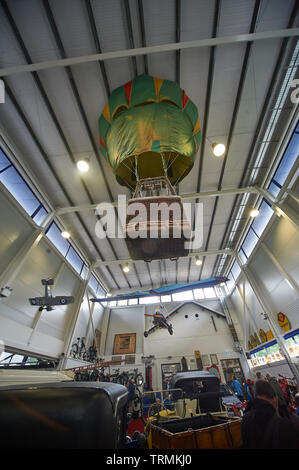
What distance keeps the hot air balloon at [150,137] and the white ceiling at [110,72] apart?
0.99m

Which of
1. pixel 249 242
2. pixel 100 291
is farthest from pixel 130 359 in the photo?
pixel 249 242

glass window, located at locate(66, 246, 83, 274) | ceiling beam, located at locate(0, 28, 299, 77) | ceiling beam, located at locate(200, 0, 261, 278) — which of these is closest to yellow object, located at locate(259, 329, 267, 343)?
ceiling beam, located at locate(200, 0, 261, 278)

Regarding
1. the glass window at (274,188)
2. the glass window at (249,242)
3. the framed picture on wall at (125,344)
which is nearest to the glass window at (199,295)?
the framed picture on wall at (125,344)

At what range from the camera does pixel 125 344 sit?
1364 cm

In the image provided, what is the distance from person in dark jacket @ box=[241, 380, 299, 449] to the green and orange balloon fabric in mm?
4219

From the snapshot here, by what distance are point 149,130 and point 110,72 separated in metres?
2.82

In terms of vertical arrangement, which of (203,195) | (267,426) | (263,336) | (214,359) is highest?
(203,195)

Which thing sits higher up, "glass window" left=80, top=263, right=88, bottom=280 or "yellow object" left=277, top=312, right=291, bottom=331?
"glass window" left=80, top=263, right=88, bottom=280

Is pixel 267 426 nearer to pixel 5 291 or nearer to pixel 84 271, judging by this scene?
pixel 5 291

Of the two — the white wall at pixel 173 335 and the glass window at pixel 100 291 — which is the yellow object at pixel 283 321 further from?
the glass window at pixel 100 291

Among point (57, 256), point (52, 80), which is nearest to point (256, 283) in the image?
point (57, 256)

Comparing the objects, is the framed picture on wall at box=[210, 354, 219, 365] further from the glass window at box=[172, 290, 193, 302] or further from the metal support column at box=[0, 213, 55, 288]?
the metal support column at box=[0, 213, 55, 288]

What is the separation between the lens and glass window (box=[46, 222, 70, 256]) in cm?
900
